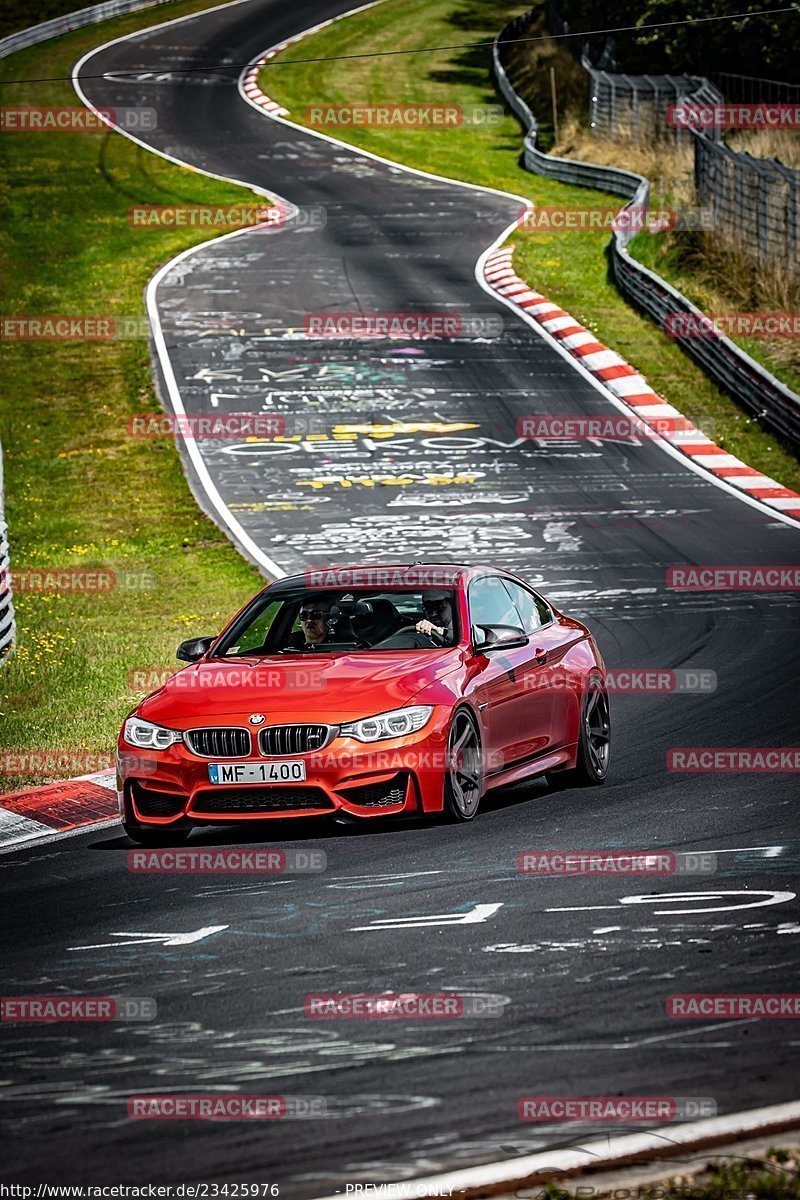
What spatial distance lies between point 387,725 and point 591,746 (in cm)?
218

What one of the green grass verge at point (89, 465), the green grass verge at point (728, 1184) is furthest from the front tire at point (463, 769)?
the green grass verge at point (728, 1184)

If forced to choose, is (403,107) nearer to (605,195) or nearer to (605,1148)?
(605,195)

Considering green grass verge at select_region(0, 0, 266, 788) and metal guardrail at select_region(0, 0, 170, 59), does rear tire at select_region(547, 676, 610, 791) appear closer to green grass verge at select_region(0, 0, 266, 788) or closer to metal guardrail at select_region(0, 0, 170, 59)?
green grass verge at select_region(0, 0, 266, 788)

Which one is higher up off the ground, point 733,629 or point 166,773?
point 166,773

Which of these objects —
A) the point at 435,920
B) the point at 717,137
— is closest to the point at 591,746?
the point at 435,920

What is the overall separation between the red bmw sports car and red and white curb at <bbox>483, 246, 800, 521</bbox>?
11340mm

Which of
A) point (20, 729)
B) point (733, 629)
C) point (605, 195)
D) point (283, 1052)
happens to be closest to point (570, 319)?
point (605, 195)

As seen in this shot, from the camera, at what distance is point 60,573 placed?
21.1 m

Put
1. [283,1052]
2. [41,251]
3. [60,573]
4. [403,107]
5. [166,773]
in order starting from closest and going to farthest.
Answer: [283,1052], [166,773], [60,573], [41,251], [403,107]

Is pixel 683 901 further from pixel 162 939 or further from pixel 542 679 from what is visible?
pixel 542 679

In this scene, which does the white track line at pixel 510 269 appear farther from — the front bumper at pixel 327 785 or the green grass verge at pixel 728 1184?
the green grass verge at pixel 728 1184

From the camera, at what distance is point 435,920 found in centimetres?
805

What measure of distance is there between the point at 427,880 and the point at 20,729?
5.75m

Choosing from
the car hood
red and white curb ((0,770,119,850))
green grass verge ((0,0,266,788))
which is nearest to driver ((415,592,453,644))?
the car hood
